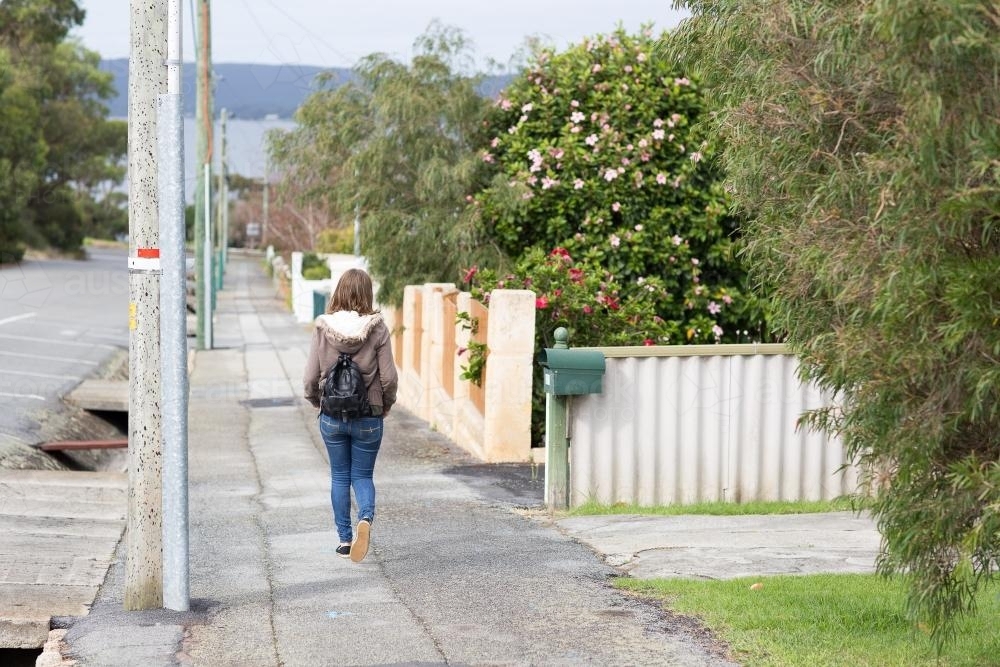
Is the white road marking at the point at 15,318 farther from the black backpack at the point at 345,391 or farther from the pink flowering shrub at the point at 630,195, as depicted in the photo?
the black backpack at the point at 345,391

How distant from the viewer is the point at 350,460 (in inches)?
314

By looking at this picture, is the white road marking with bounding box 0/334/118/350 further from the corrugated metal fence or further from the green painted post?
the corrugated metal fence

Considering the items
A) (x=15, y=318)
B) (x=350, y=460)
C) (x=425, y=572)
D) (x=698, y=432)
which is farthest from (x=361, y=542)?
(x=15, y=318)

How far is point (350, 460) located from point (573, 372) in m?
2.03

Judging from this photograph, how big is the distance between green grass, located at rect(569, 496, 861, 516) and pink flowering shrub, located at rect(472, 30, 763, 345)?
4486 mm

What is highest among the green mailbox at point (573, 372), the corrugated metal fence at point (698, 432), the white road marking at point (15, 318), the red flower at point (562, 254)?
the red flower at point (562, 254)

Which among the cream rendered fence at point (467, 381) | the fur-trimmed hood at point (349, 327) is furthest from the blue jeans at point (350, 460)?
the cream rendered fence at point (467, 381)

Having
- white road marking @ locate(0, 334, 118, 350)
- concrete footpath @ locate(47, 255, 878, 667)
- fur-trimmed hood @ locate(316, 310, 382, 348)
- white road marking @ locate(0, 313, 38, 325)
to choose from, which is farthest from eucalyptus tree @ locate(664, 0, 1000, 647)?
white road marking @ locate(0, 313, 38, 325)

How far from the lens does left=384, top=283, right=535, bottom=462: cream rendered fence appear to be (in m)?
11.8

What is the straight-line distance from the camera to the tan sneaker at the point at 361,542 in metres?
7.65

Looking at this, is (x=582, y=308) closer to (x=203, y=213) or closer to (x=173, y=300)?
(x=173, y=300)

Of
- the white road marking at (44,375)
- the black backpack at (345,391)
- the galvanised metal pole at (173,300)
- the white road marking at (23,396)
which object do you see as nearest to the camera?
the galvanised metal pole at (173,300)

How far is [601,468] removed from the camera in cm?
971

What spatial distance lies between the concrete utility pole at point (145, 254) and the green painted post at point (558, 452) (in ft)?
11.7
